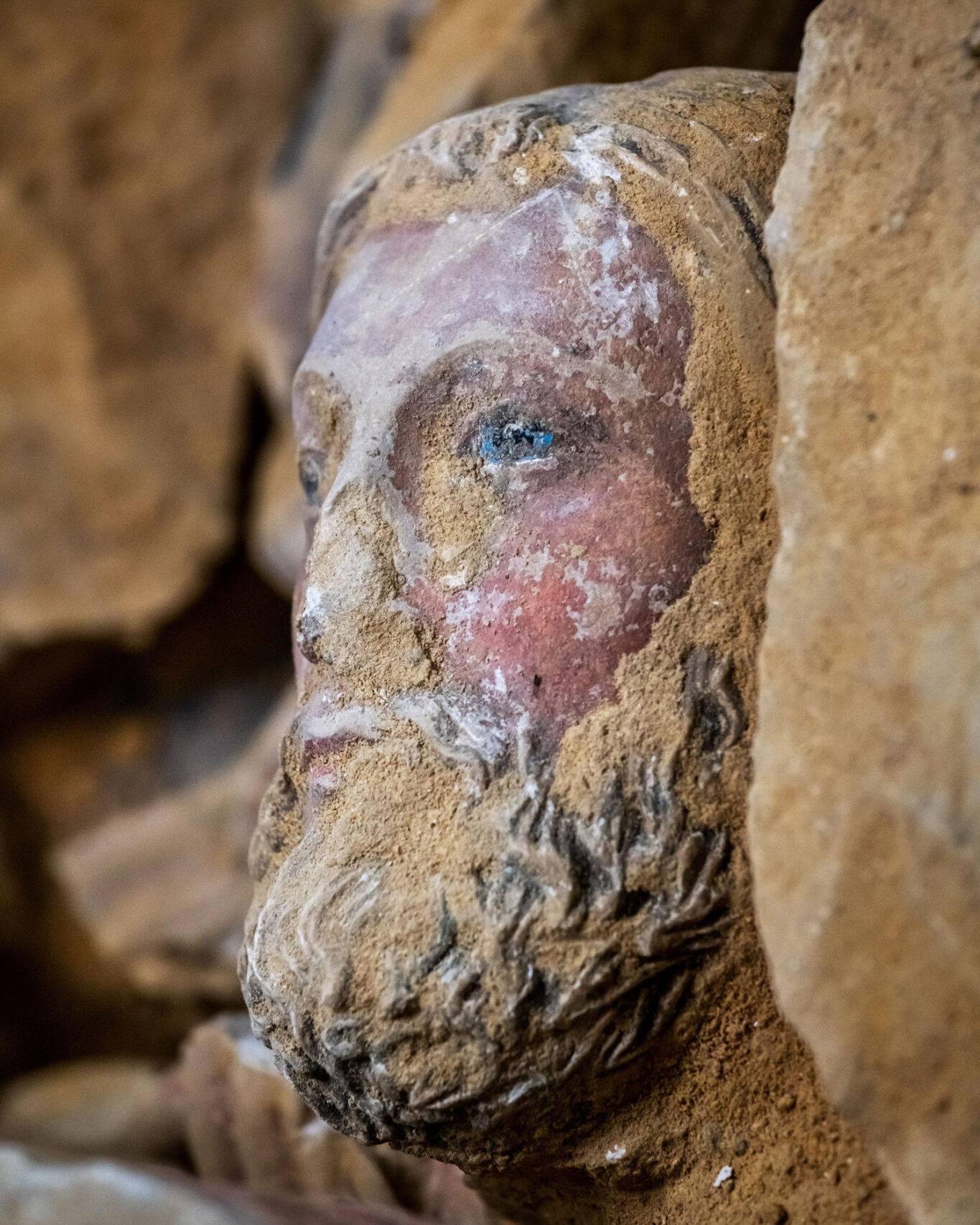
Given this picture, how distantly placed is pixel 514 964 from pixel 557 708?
0.19m

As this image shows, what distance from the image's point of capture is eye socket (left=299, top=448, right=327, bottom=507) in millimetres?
1194

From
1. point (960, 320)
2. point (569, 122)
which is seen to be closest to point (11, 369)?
point (569, 122)

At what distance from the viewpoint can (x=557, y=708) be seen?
99cm

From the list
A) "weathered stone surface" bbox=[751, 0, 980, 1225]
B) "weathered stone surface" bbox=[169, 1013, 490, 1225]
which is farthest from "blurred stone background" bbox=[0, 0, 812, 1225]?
"weathered stone surface" bbox=[751, 0, 980, 1225]

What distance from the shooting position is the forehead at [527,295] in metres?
1.04

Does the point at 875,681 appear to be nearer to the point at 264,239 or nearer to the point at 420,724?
the point at 420,724

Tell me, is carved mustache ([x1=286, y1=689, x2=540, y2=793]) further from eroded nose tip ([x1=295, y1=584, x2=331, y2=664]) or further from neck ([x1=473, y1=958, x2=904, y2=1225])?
neck ([x1=473, y1=958, x2=904, y2=1225])

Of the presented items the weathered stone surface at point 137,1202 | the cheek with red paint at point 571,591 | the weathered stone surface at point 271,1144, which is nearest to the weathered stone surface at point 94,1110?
the weathered stone surface at point 271,1144

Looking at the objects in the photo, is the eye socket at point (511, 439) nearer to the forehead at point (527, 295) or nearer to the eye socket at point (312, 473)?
the forehead at point (527, 295)

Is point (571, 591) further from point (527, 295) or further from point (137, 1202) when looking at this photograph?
point (137, 1202)

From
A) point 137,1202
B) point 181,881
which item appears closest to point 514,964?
point 137,1202

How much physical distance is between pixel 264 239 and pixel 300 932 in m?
1.83

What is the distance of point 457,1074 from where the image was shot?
0.94m

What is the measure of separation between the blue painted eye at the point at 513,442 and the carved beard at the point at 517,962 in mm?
238
